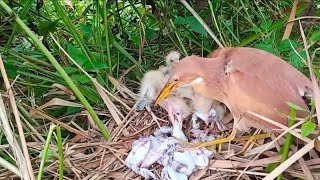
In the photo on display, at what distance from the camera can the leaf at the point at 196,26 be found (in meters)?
1.72

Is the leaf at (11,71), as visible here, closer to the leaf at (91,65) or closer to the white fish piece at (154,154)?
the leaf at (91,65)

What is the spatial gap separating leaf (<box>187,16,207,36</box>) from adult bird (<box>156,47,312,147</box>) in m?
0.25

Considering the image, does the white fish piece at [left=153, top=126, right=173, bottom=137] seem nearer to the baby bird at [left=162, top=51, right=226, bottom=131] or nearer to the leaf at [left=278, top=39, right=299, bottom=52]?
the baby bird at [left=162, top=51, right=226, bottom=131]

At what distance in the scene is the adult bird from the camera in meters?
1.31

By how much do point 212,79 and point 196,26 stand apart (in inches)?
13.2

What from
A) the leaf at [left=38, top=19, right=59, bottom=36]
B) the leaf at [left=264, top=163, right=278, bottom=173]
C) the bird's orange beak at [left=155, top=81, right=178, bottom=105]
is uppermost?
the leaf at [left=38, top=19, right=59, bottom=36]

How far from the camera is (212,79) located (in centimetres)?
143

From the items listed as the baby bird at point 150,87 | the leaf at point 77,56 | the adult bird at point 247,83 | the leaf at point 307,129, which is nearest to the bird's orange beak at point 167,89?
the adult bird at point 247,83

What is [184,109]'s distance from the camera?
1.59 m

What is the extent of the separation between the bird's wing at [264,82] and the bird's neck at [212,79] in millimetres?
40

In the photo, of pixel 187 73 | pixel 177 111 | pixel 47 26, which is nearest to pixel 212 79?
pixel 187 73

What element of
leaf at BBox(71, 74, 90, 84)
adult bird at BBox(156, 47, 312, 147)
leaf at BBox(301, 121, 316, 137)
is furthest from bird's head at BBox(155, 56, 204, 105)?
leaf at BBox(301, 121, 316, 137)

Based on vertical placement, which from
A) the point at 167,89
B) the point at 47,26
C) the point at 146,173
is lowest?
the point at 146,173

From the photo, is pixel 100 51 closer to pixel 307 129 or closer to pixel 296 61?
pixel 296 61
